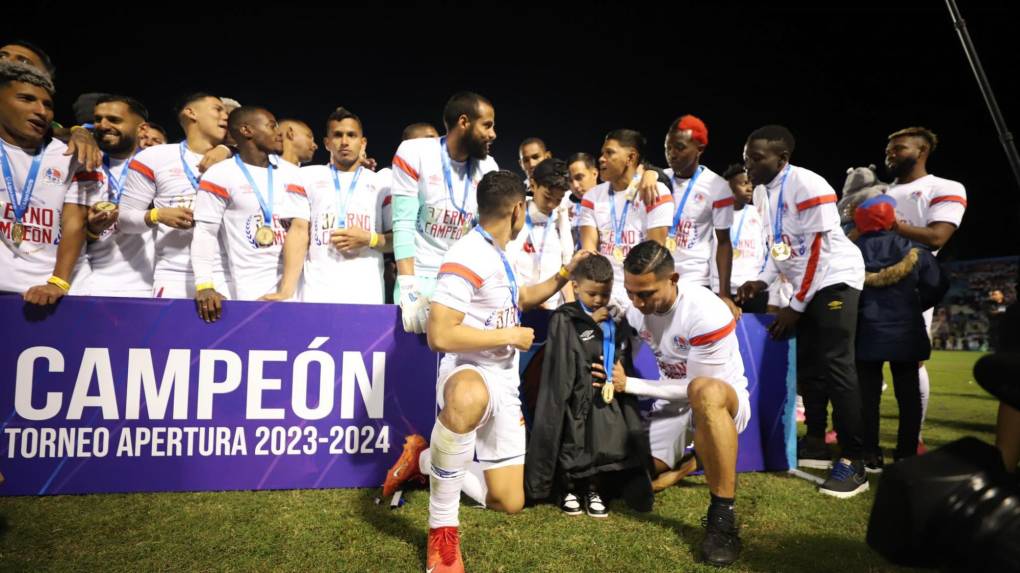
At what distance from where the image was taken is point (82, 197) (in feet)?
11.3

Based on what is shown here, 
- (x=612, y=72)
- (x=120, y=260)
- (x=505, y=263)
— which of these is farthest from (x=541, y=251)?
(x=612, y=72)

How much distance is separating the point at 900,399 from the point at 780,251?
1317 mm

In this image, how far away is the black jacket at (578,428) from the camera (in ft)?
10.2

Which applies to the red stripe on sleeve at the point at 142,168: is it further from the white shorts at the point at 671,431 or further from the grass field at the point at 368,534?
the white shorts at the point at 671,431

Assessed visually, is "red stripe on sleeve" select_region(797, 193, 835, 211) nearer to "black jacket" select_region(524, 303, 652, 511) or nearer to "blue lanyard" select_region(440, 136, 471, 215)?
"black jacket" select_region(524, 303, 652, 511)

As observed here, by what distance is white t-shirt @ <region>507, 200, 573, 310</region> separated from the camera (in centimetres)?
500

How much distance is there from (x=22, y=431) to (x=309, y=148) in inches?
126

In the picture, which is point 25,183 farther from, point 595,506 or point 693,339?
point 693,339

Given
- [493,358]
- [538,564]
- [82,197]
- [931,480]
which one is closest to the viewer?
[931,480]

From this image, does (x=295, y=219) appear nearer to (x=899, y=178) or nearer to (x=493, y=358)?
(x=493, y=358)

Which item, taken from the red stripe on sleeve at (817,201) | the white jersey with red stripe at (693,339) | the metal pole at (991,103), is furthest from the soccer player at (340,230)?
the metal pole at (991,103)

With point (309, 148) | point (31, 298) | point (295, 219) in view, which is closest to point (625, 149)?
point (295, 219)

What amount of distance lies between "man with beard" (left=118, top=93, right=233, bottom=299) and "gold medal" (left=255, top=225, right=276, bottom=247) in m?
0.35

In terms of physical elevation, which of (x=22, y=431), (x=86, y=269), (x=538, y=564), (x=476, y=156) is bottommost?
(x=538, y=564)
